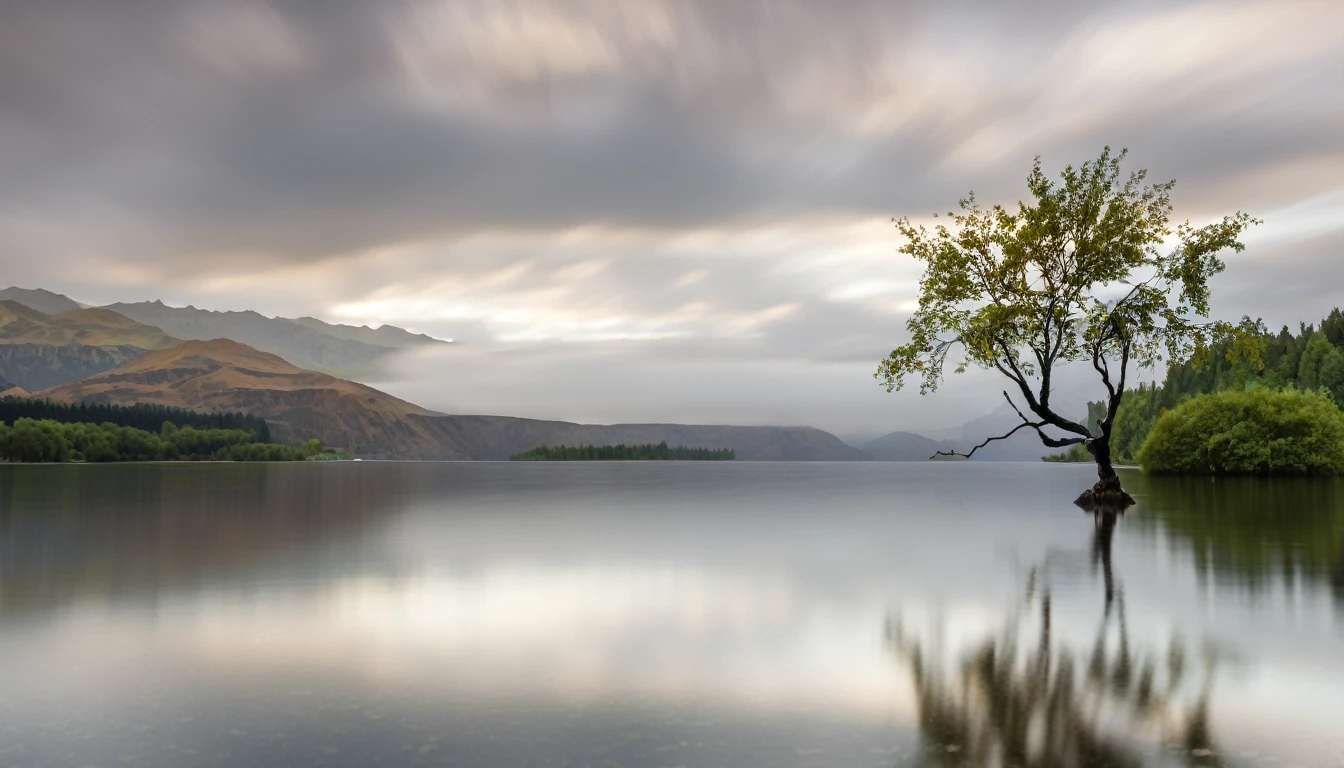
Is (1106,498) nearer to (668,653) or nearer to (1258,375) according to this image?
(668,653)

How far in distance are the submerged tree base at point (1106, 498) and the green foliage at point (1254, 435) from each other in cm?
5317

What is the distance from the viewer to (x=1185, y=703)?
997cm

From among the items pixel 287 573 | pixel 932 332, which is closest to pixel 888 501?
pixel 932 332

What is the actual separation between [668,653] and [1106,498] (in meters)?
42.3

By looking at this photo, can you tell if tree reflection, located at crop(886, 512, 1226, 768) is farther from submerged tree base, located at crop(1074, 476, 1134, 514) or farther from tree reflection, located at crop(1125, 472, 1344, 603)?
submerged tree base, located at crop(1074, 476, 1134, 514)

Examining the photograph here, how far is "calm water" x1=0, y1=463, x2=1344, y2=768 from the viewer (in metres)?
8.65

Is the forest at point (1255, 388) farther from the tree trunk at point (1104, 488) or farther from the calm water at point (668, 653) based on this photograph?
the calm water at point (668, 653)

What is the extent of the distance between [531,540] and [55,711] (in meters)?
19.8

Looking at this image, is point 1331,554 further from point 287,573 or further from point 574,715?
point 287,573

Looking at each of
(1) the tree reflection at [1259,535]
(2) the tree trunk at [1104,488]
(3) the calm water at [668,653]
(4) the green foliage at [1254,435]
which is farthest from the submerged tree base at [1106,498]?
(4) the green foliage at [1254,435]

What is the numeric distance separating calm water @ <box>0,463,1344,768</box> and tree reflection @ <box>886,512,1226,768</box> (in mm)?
47

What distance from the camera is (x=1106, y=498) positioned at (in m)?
48.2

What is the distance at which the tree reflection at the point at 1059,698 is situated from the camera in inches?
330

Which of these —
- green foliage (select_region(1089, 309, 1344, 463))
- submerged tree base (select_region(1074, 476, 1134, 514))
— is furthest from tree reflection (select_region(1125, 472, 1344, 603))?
green foliage (select_region(1089, 309, 1344, 463))
